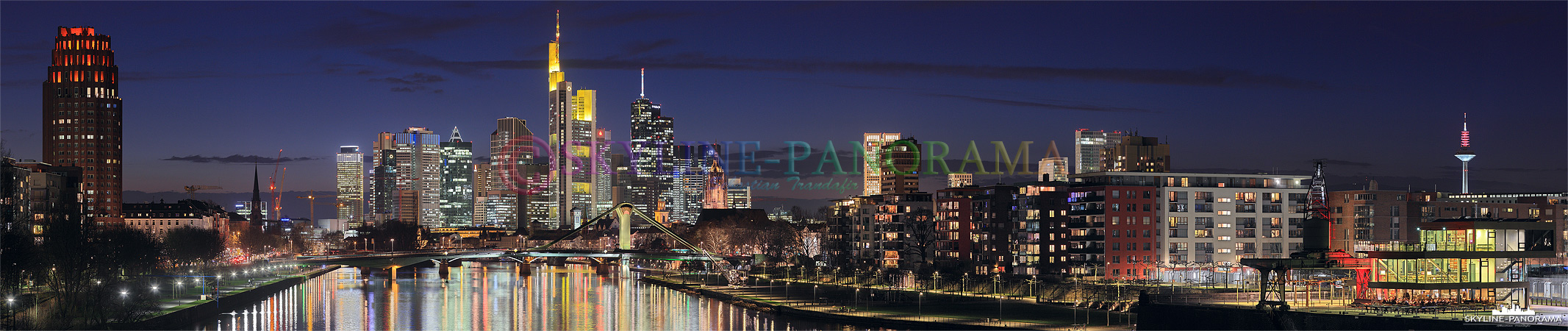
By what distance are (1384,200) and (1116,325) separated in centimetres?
6763

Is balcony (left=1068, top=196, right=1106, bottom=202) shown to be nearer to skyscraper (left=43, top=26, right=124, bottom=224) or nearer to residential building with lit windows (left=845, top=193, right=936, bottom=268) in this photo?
residential building with lit windows (left=845, top=193, right=936, bottom=268)

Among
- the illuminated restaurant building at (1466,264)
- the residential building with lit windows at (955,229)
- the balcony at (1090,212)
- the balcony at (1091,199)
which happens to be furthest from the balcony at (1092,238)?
the illuminated restaurant building at (1466,264)

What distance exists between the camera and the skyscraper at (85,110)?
5133 inches

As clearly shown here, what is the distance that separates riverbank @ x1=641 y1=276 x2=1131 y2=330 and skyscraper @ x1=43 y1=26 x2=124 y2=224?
2824 inches

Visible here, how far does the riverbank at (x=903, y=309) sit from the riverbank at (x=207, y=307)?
31056 millimetres

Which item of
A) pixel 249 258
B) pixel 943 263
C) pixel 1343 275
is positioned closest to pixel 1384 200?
pixel 943 263

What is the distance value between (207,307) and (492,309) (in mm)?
18546

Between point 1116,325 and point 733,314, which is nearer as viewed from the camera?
point 1116,325

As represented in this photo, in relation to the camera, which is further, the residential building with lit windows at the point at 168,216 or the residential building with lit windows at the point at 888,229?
the residential building with lit windows at the point at 168,216

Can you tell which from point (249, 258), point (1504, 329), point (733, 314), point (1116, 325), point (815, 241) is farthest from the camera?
point (815, 241)

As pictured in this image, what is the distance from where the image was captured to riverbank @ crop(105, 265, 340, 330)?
60.6 meters

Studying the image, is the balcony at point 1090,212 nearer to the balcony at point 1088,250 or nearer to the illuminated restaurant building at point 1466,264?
the balcony at point 1088,250

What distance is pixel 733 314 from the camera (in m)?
78.8

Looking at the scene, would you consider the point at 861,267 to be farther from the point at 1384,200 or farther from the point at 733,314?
the point at 1384,200
